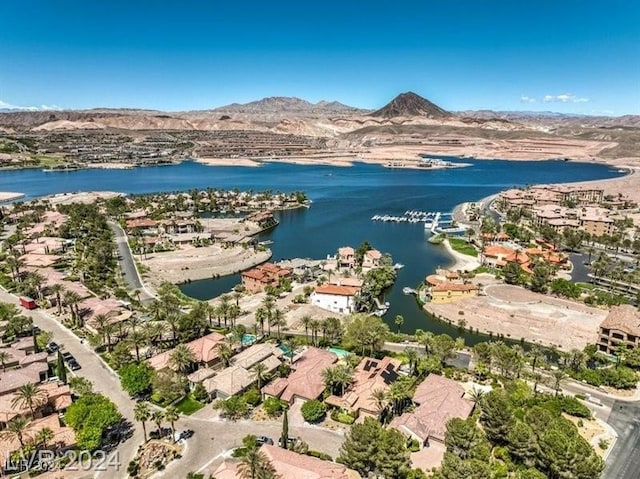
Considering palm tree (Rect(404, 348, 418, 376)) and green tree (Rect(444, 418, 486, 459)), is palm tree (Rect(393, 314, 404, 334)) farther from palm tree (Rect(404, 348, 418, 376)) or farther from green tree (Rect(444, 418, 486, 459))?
green tree (Rect(444, 418, 486, 459))

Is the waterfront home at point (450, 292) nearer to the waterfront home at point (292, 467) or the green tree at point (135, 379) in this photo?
the waterfront home at point (292, 467)

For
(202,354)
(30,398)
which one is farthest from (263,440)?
(30,398)

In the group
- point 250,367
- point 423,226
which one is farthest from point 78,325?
point 423,226

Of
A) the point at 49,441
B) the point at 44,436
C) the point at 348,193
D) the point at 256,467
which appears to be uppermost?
the point at 256,467

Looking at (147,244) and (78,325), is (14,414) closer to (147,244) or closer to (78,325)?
(78,325)

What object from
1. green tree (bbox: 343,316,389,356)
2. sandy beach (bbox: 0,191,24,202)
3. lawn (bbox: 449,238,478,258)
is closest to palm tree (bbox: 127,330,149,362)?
green tree (bbox: 343,316,389,356)

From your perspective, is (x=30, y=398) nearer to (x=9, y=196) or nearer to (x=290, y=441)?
(x=290, y=441)
